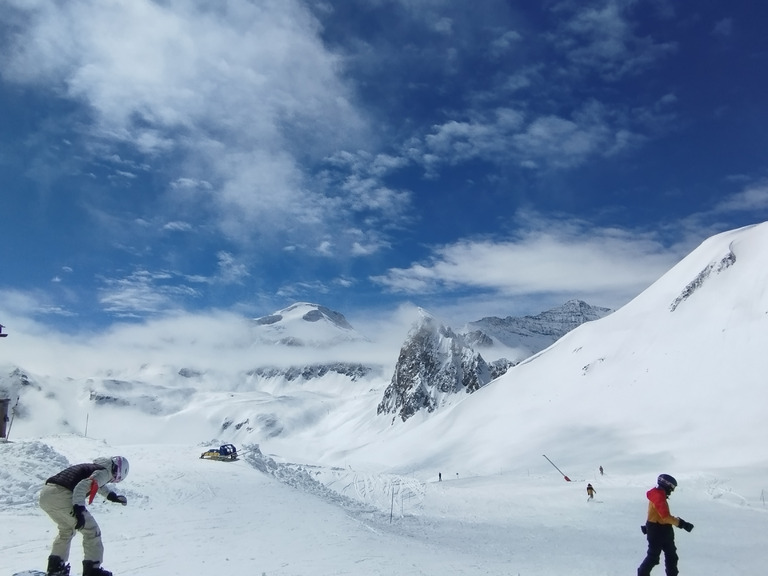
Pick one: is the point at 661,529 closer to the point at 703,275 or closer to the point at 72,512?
the point at 72,512

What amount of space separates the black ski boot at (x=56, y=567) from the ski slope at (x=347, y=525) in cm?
243

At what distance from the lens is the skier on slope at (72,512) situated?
26.9 feet

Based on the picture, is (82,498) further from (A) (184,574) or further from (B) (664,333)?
(B) (664,333)

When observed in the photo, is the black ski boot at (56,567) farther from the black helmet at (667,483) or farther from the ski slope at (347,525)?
the black helmet at (667,483)

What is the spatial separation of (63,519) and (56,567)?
0.64m

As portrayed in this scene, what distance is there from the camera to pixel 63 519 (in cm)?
828

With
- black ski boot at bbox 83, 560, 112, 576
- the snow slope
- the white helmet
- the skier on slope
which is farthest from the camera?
the snow slope

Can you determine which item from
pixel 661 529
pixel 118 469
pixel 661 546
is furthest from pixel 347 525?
pixel 118 469

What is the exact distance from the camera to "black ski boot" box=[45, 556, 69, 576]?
8.00m

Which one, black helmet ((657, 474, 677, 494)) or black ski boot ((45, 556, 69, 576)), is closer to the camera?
black ski boot ((45, 556, 69, 576))

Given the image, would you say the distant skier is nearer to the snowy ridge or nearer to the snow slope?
the snow slope

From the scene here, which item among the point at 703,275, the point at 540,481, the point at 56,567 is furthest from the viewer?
the point at 703,275

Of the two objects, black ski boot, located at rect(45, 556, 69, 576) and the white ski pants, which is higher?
the white ski pants

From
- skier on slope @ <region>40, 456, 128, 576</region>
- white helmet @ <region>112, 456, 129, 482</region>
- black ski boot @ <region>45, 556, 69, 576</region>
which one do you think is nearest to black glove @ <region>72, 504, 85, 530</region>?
skier on slope @ <region>40, 456, 128, 576</region>
